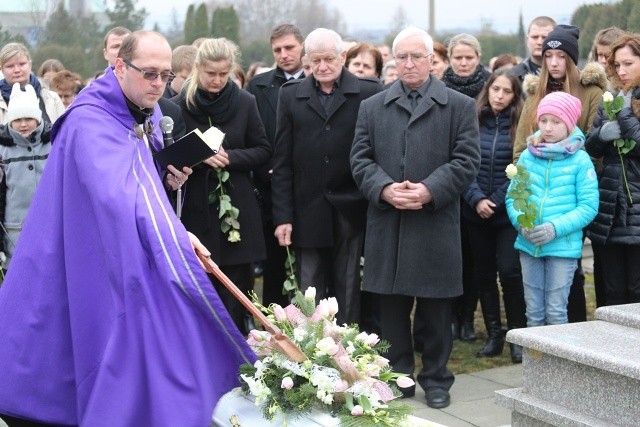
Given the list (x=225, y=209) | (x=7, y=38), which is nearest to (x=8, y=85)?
(x=7, y=38)

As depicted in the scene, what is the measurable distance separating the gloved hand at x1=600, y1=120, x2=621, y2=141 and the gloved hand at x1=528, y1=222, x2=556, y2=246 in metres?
0.67

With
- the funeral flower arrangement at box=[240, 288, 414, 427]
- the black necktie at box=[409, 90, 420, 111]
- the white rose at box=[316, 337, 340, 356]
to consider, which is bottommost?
the funeral flower arrangement at box=[240, 288, 414, 427]

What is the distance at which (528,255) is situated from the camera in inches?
282

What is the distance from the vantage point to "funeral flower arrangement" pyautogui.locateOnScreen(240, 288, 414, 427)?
172 inches

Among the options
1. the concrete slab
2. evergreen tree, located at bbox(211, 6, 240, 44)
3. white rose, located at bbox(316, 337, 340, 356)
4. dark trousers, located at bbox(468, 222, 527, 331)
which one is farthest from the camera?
evergreen tree, located at bbox(211, 6, 240, 44)

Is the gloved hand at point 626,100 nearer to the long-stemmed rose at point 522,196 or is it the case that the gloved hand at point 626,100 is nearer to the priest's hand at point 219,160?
the long-stemmed rose at point 522,196

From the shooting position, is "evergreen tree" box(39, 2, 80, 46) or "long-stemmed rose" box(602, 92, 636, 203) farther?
"evergreen tree" box(39, 2, 80, 46)

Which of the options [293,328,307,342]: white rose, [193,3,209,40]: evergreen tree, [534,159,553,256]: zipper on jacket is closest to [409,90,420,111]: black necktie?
[534,159,553,256]: zipper on jacket

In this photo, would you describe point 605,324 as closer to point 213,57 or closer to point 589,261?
point 213,57

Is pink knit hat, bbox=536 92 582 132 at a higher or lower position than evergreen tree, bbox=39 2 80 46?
lower

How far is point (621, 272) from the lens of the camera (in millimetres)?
7113

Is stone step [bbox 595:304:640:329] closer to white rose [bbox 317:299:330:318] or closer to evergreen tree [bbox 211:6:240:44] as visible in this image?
white rose [bbox 317:299:330:318]

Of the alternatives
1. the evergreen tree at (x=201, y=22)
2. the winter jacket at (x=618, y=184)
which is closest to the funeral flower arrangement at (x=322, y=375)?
the winter jacket at (x=618, y=184)

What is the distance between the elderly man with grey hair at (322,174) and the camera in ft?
24.0
